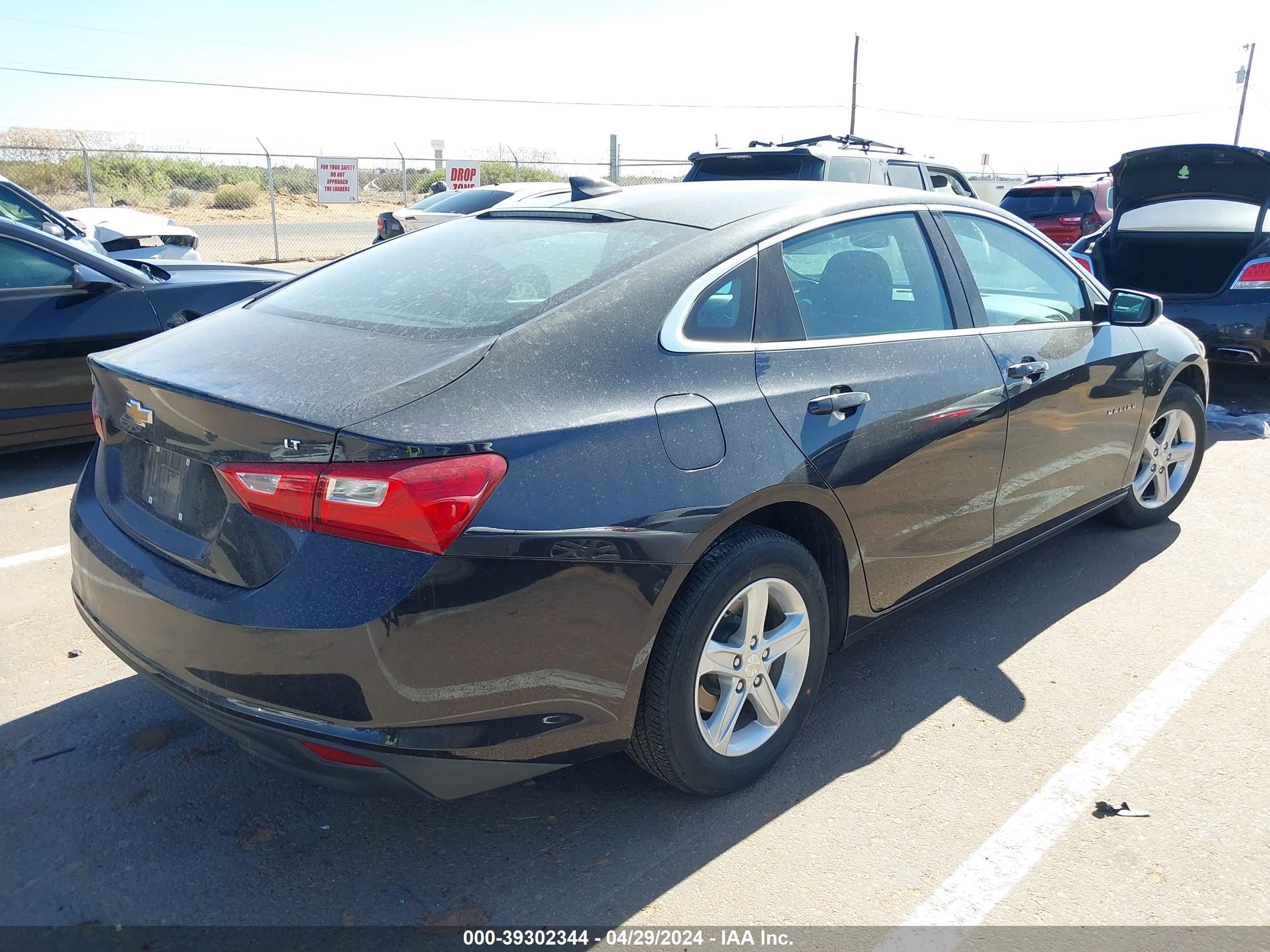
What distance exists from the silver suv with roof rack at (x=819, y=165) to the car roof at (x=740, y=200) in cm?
461

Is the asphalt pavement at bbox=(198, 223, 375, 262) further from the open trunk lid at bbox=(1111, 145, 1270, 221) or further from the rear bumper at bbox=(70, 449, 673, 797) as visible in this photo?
the rear bumper at bbox=(70, 449, 673, 797)

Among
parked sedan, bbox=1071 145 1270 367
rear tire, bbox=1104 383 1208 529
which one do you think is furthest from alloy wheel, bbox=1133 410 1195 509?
parked sedan, bbox=1071 145 1270 367

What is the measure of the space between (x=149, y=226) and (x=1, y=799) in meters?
11.3

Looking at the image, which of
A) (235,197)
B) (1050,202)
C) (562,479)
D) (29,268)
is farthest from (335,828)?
(235,197)

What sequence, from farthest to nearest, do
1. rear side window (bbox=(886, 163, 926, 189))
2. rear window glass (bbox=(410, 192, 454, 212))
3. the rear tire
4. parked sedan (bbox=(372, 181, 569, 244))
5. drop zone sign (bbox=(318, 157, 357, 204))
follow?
drop zone sign (bbox=(318, 157, 357, 204))
rear window glass (bbox=(410, 192, 454, 212))
parked sedan (bbox=(372, 181, 569, 244))
rear side window (bbox=(886, 163, 926, 189))
the rear tire

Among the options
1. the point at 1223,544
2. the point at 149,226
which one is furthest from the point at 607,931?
the point at 149,226

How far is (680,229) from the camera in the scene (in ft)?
9.96

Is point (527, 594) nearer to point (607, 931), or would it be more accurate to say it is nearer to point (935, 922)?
point (607, 931)

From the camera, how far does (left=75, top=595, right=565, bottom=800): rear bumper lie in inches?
87.4

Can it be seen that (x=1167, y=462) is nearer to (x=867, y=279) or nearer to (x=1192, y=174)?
(x=867, y=279)

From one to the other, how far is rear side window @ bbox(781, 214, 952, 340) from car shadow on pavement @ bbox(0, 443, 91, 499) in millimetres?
4457

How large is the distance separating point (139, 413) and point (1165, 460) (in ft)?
15.2

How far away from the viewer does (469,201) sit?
48.0 ft

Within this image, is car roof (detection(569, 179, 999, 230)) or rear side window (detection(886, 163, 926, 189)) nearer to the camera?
car roof (detection(569, 179, 999, 230))
